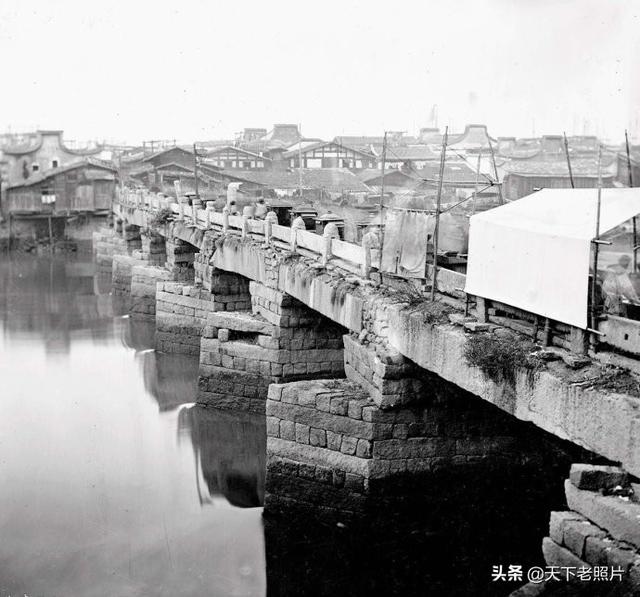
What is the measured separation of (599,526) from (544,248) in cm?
269

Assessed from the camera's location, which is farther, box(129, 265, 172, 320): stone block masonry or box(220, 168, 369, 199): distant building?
box(220, 168, 369, 199): distant building

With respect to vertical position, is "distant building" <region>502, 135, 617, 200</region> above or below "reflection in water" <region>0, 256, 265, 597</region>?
above

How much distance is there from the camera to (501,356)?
813cm

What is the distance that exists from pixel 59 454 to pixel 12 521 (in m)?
3.25

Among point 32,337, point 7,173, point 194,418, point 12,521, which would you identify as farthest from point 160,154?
point 12,521

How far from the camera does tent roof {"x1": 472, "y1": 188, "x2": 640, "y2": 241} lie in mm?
7582

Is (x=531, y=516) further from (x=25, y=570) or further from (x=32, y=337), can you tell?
(x=32, y=337)

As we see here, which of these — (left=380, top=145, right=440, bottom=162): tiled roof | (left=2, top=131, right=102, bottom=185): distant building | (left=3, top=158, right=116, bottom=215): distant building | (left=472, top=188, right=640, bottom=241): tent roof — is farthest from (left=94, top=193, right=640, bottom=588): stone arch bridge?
(left=2, top=131, right=102, bottom=185): distant building

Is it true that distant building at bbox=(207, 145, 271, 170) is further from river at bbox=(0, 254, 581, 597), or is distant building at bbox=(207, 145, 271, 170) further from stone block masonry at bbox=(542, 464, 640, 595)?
stone block masonry at bbox=(542, 464, 640, 595)

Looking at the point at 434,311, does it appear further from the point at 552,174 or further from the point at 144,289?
the point at 552,174

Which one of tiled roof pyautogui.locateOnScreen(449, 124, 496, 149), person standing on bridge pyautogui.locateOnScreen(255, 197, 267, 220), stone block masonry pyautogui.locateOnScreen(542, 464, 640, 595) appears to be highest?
tiled roof pyautogui.locateOnScreen(449, 124, 496, 149)

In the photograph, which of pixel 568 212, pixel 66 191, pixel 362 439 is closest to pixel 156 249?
pixel 362 439

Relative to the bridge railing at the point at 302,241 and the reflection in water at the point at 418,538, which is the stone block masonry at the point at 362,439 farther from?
the bridge railing at the point at 302,241

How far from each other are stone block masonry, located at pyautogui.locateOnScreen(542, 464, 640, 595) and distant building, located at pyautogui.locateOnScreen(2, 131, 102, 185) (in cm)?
5215
